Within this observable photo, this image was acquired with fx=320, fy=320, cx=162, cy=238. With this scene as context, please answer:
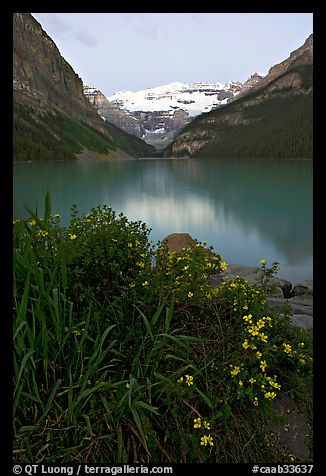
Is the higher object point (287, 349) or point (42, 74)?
point (42, 74)

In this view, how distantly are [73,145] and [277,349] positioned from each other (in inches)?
5616

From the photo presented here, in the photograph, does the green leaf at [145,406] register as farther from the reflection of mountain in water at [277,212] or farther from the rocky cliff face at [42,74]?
the rocky cliff face at [42,74]

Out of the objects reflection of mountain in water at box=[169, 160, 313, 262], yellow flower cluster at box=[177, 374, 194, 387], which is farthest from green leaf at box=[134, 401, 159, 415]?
reflection of mountain in water at box=[169, 160, 313, 262]

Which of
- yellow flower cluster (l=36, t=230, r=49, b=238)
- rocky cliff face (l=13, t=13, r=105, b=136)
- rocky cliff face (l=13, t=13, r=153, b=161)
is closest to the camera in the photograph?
yellow flower cluster (l=36, t=230, r=49, b=238)

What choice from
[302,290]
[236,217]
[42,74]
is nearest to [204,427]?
[302,290]

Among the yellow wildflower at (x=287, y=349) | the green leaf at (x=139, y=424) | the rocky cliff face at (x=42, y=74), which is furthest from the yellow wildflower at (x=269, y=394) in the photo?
the rocky cliff face at (x=42, y=74)

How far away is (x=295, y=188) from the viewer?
37469 millimetres

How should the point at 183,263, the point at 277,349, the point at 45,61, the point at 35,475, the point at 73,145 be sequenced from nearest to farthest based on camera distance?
the point at 35,475 < the point at 277,349 < the point at 183,263 < the point at 73,145 < the point at 45,61

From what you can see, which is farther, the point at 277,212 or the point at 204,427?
the point at 277,212

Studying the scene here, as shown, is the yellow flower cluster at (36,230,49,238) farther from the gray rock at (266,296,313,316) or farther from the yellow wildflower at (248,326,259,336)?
the gray rock at (266,296,313,316)

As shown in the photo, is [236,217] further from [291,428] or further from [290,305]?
[291,428]
